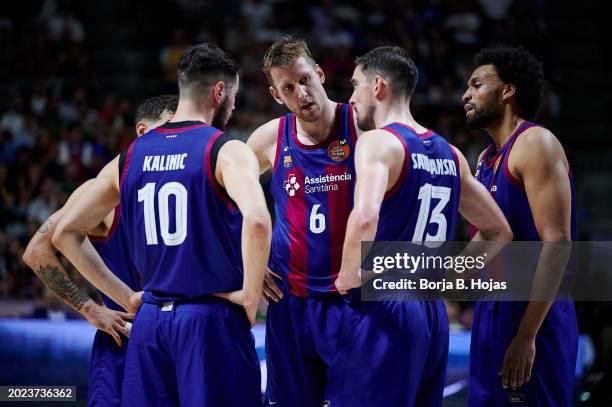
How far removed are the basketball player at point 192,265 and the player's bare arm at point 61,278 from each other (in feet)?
1.95

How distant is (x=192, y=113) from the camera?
479 cm

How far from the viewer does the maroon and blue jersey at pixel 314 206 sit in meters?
5.24

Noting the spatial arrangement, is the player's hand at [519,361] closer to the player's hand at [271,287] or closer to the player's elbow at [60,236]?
the player's hand at [271,287]

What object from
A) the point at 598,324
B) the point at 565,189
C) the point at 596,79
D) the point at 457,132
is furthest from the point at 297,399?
the point at 596,79

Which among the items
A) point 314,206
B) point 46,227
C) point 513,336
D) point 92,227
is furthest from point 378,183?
point 46,227

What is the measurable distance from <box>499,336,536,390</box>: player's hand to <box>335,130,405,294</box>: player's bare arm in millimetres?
1077

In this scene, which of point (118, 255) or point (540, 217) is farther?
point (118, 255)

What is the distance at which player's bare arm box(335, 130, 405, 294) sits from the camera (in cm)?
453

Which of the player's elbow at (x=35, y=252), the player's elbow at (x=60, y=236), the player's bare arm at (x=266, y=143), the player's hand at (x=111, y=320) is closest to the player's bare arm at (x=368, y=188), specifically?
the player's bare arm at (x=266, y=143)

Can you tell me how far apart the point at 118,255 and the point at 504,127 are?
2574 millimetres

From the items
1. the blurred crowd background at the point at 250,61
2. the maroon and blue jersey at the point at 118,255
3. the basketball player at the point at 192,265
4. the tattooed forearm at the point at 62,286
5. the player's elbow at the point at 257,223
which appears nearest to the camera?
the player's elbow at the point at 257,223

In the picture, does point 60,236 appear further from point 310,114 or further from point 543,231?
point 543,231

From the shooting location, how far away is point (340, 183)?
5.27 m

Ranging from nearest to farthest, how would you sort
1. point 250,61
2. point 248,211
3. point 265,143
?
1. point 248,211
2. point 265,143
3. point 250,61
